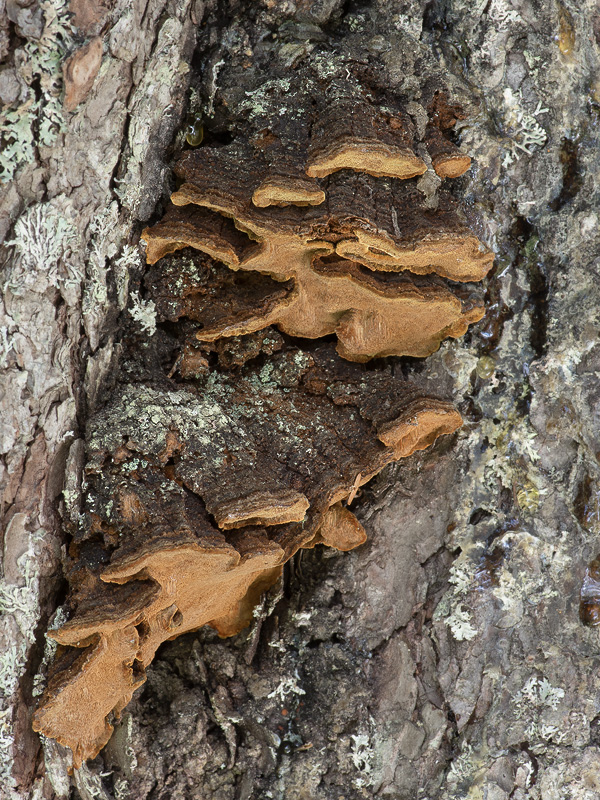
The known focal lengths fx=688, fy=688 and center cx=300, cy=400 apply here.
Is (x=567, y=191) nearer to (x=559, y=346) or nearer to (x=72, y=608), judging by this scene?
(x=559, y=346)

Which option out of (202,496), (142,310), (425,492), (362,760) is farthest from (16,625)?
(425,492)

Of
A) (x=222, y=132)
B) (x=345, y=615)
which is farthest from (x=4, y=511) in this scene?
(x=222, y=132)

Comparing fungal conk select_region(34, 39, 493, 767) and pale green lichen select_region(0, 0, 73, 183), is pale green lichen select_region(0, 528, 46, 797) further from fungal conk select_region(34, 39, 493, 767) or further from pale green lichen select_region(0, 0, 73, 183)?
pale green lichen select_region(0, 0, 73, 183)

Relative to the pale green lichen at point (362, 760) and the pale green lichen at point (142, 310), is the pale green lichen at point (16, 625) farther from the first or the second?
the pale green lichen at point (362, 760)

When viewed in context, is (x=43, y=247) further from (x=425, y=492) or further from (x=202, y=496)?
(x=425, y=492)

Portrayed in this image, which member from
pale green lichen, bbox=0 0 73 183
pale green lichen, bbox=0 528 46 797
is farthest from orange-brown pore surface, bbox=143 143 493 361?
pale green lichen, bbox=0 528 46 797

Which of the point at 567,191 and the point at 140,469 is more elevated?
the point at 567,191

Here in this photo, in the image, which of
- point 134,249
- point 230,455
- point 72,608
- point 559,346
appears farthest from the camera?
point 559,346

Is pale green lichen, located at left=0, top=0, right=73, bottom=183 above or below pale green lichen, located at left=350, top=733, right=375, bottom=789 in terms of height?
above
